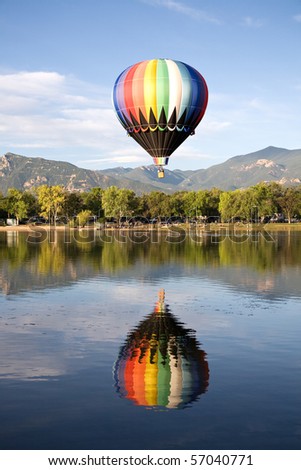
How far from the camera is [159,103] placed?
57.2m

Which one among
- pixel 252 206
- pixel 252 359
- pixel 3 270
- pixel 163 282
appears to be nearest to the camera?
pixel 252 359

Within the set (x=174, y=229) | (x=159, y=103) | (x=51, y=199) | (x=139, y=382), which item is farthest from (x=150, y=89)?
(x=51, y=199)

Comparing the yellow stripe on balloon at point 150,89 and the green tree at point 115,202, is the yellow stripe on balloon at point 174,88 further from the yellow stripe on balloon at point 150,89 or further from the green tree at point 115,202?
the green tree at point 115,202

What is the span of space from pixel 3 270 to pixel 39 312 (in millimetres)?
21343

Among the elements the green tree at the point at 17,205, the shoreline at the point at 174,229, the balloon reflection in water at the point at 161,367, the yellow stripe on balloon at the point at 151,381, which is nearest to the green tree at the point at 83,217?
the shoreline at the point at 174,229

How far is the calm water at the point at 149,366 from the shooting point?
14.2 meters

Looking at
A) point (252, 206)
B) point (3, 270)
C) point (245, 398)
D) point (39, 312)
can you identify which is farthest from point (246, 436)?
point (252, 206)

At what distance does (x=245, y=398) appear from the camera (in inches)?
655

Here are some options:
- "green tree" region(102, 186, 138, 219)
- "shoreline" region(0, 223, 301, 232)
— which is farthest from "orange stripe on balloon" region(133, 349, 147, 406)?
"green tree" region(102, 186, 138, 219)

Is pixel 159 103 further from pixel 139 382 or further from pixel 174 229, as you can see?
pixel 174 229

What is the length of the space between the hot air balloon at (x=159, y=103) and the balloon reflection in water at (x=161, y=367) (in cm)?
3370
